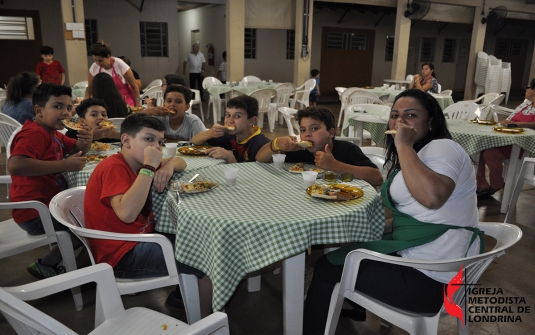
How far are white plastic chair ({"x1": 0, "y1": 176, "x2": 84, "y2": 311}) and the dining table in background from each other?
2.07 ft

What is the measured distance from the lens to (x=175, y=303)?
2469 mm

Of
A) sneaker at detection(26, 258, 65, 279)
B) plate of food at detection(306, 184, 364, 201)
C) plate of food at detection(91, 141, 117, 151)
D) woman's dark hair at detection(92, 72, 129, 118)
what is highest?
woman's dark hair at detection(92, 72, 129, 118)

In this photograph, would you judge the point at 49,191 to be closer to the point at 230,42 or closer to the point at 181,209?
the point at 181,209

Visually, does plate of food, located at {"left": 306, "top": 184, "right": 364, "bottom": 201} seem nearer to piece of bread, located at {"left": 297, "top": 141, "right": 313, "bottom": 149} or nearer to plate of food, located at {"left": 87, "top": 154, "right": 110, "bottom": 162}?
piece of bread, located at {"left": 297, "top": 141, "right": 313, "bottom": 149}

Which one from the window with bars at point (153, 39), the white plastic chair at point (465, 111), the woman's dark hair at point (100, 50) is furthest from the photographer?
the window with bars at point (153, 39)

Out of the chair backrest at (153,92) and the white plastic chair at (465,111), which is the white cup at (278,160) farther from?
the chair backrest at (153,92)

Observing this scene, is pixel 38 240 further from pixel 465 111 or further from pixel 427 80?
pixel 427 80

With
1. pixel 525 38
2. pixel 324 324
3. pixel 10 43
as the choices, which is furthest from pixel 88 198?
pixel 525 38

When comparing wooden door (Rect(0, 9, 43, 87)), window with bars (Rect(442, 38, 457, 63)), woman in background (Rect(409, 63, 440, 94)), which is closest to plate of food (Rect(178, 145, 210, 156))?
woman in background (Rect(409, 63, 440, 94))

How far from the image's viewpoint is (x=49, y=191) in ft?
8.30

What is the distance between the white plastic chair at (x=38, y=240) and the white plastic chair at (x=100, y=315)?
27.7 inches

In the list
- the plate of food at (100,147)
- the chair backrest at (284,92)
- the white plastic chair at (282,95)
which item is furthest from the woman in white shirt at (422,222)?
the chair backrest at (284,92)

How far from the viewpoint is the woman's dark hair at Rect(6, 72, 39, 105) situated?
4.19m

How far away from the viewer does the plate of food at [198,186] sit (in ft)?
6.63
